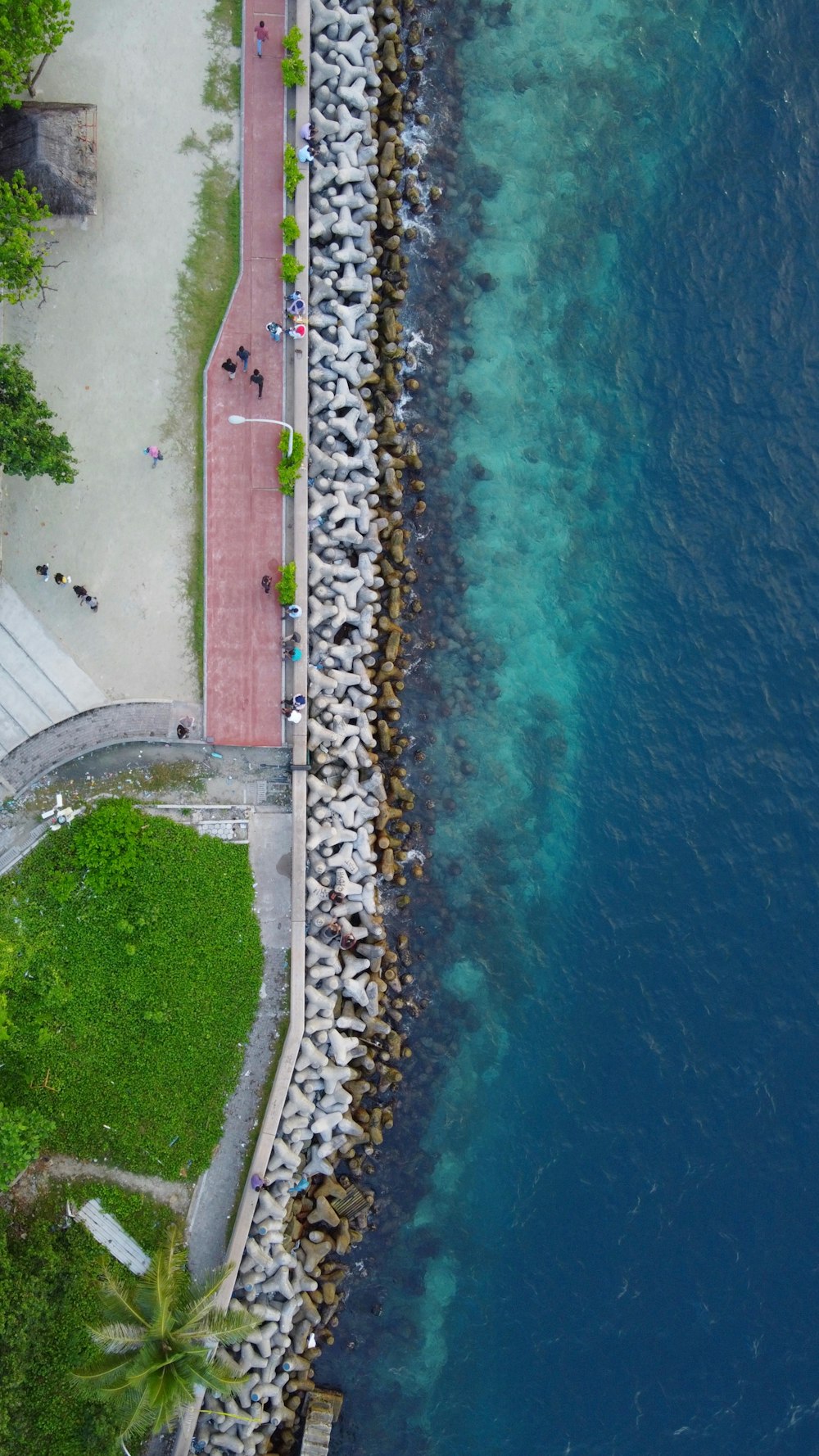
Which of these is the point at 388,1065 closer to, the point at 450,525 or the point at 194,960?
the point at 194,960

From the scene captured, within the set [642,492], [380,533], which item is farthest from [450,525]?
[642,492]

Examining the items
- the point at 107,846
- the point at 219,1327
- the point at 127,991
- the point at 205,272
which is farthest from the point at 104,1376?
the point at 205,272

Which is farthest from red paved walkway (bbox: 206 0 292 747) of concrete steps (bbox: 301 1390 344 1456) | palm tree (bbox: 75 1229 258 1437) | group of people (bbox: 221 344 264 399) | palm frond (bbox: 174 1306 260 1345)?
concrete steps (bbox: 301 1390 344 1456)

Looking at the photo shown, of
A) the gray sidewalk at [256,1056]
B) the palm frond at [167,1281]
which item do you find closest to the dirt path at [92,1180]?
the gray sidewalk at [256,1056]

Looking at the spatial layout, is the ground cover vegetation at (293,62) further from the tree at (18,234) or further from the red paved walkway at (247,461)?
the tree at (18,234)

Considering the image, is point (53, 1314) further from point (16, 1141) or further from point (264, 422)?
point (264, 422)
